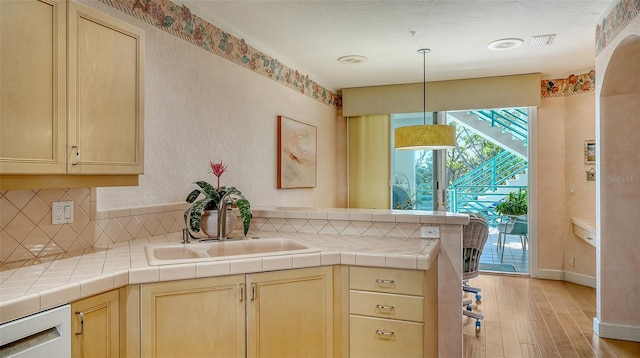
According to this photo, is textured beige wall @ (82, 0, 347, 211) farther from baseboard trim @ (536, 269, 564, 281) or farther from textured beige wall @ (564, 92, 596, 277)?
textured beige wall @ (564, 92, 596, 277)

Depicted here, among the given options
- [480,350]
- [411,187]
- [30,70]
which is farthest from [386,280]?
[411,187]

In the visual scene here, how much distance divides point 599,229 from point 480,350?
4.50 ft

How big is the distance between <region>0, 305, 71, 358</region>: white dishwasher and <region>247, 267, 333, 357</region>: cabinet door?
73 cm

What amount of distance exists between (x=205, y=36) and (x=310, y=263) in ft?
6.61

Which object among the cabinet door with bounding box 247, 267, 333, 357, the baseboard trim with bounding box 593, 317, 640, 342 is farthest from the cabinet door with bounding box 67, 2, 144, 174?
→ the baseboard trim with bounding box 593, 317, 640, 342

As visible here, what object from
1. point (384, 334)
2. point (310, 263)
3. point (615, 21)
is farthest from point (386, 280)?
point (615, 21)

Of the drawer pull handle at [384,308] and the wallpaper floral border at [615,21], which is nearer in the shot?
the drawer pull handle at [384,308]

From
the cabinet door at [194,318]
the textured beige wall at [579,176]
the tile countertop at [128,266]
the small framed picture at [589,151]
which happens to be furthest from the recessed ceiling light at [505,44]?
the cabinet door at [194,318]

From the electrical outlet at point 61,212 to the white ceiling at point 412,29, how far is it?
5.39 ft

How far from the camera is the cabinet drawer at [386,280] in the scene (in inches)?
76.2

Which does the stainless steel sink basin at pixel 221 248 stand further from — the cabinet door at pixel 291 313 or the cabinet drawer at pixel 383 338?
the cabinet drawer at pixel 383 338

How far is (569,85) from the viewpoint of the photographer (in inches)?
190

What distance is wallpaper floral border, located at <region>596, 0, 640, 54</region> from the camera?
2490mm

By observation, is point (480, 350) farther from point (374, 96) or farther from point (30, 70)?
point (374, 96)
